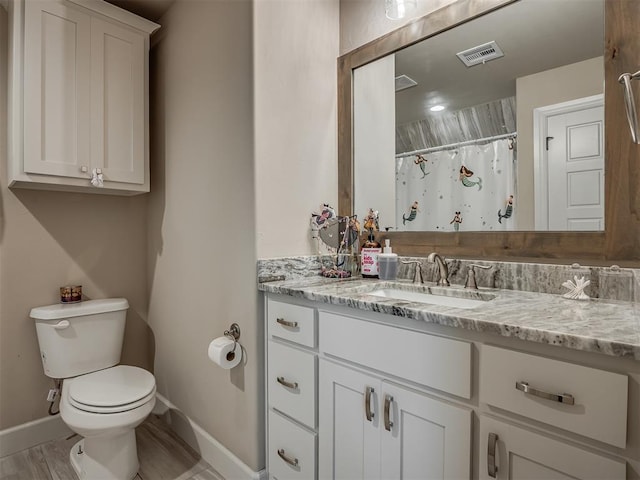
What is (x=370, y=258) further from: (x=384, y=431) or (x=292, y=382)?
(x=384, y=431)

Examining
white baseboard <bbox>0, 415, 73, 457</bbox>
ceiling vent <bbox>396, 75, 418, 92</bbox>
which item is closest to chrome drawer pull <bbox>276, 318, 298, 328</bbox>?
ceiling vent <bbox>396, 75, 418, 92</bbox>

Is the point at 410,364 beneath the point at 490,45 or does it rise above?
beneath

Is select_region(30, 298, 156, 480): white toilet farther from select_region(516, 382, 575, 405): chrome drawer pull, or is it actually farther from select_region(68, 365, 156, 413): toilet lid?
select_region(516, 382, 575, 405): chrome drawer pull

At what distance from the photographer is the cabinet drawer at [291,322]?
1313 millimetres

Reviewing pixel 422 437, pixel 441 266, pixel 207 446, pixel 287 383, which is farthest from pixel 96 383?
pixel 441 266

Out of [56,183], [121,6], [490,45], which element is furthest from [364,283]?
[121,6]

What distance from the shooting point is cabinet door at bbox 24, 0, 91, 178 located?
5.46 feet

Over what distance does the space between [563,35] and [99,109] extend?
2.11 meters

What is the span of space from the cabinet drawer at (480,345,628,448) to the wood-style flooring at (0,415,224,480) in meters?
1.43

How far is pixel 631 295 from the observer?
1.09 m

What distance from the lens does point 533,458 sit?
80 centimetres

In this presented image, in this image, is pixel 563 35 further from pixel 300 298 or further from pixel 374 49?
pixel 300 298

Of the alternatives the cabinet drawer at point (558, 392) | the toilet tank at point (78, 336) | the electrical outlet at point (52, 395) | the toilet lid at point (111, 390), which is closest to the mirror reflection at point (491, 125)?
the cabinet drawer at point (558, 392)

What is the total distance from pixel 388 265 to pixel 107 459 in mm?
1524
